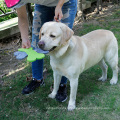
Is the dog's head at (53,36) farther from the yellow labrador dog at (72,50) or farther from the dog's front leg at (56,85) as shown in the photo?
the dog's front leg at (56,85)

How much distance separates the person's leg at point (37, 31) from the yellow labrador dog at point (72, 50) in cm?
40

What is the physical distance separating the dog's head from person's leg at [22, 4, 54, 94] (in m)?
0.64

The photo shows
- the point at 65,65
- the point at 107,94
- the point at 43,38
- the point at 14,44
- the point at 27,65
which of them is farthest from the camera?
the point at 14,44

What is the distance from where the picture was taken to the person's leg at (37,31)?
2496mm

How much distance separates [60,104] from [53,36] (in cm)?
124

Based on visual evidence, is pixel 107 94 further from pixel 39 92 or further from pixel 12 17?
pixel 12 17

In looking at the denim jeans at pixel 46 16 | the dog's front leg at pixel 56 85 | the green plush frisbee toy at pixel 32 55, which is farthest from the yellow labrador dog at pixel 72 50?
the denim jeans at pixel 46 16

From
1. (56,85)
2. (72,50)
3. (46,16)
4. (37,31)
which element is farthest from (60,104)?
(46,16)

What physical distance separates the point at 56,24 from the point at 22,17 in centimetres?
65

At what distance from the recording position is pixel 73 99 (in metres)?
2.52

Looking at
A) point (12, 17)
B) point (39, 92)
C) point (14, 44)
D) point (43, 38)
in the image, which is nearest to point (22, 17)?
point (43, 38)

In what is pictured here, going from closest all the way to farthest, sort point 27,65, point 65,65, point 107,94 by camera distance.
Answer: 1. point 65,65
2. point 107,94
3. point 27,65

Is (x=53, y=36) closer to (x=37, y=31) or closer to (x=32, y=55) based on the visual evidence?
(x=32, y=55)

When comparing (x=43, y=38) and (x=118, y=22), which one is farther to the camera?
(x=118, y=22)
